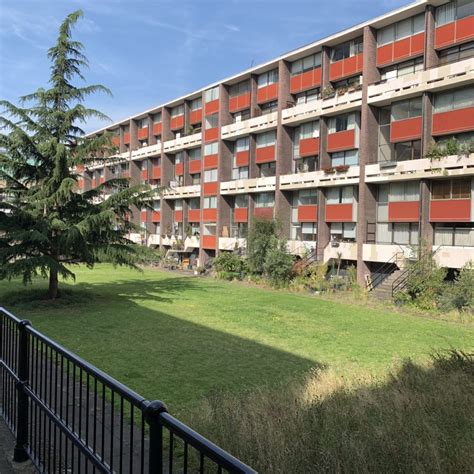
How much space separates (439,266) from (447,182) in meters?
5.05

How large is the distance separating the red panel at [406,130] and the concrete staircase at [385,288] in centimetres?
793

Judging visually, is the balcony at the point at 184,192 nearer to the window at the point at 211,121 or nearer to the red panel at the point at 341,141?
the window at the point at 211,121

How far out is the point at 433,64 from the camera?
28062 mm

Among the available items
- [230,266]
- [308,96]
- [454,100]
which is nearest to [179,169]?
[230,266]

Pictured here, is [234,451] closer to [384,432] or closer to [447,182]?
[384,432]

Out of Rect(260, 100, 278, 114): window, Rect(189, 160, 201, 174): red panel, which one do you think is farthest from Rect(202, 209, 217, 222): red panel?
Rect(260, 100, 278, 114): window

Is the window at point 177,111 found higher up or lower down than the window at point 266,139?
higher up

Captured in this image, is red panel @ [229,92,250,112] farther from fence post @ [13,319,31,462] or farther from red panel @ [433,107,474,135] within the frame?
fence post @ [13,319,31,462]

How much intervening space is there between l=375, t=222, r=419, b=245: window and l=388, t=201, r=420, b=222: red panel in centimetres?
70

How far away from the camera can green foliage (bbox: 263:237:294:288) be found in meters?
31.1

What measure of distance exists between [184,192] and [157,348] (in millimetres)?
39388

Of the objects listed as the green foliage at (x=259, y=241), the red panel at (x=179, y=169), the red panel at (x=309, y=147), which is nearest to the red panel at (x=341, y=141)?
the red panel at (x=309, y=147)

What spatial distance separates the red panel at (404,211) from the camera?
28.2 metres

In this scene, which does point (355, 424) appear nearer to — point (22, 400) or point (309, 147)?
point (22, 400)
